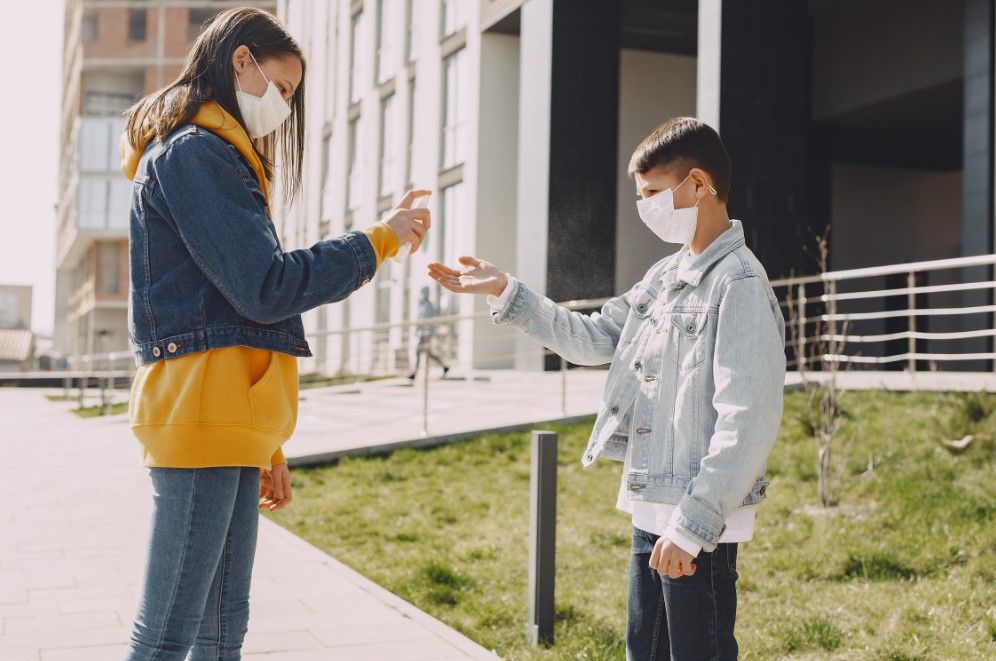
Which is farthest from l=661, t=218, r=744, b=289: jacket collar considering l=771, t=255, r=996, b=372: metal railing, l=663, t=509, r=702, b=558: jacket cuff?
l=771, t=255, r=996, b=372: metal railing

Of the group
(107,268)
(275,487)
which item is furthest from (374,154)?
(107,268)

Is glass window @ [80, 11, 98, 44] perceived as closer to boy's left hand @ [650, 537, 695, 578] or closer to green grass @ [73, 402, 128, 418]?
green grass @ [73, 402, 128, 418]

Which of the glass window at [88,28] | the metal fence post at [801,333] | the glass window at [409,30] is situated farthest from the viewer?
the glass window at [88,28]

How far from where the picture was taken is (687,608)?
246 centimetres

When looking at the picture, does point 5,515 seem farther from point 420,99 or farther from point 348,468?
point 420,99

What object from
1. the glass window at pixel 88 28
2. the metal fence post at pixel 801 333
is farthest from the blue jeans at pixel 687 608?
the glass window at pixel 88 28

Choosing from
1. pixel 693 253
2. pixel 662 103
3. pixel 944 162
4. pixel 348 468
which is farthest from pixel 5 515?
pixel 944 162

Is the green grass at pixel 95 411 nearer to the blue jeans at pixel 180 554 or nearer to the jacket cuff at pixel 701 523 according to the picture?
the blue jeans at pixel 180 554

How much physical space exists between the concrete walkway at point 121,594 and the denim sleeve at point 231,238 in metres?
2.42

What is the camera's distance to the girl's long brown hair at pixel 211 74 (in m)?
2.32

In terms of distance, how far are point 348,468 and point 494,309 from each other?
6661mm

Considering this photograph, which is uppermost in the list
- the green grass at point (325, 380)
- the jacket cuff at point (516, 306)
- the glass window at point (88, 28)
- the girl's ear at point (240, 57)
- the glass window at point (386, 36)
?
the glass window at point (88, 28)

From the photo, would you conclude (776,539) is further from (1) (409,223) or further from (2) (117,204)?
(2) (117,204)

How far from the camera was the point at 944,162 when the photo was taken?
80.7ft
